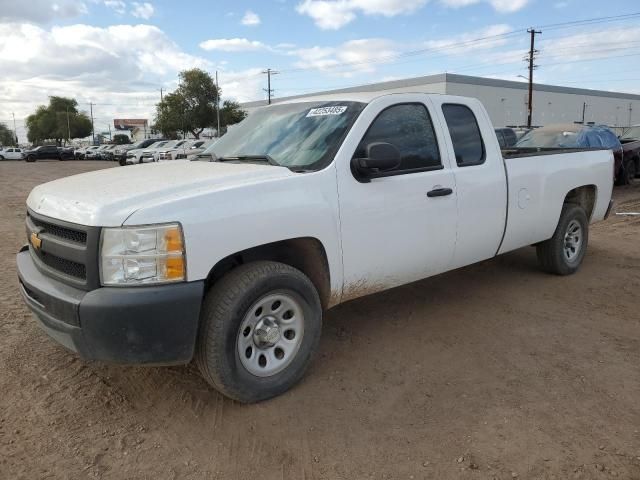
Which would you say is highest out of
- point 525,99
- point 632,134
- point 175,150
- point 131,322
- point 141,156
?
point 525,99

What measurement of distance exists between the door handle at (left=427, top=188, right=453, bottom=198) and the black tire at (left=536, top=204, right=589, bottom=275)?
215cm

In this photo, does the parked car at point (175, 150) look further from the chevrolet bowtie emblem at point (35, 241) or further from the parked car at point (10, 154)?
the chevrolet bowtie emblem at point (35, 241)

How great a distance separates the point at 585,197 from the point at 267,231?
461 cm

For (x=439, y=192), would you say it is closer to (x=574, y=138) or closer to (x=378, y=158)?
(x=378, y=158)

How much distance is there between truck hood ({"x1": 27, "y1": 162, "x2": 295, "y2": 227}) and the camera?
9.30 ft

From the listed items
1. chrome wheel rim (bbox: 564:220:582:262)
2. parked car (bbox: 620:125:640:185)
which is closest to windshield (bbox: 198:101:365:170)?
chrome wheel rim (bbox: 564:220:582:262)

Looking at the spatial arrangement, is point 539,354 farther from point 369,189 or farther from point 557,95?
point 557,95

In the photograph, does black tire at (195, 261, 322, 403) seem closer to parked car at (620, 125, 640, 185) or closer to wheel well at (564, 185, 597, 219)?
wheel well at (564, 185, 597, 219)

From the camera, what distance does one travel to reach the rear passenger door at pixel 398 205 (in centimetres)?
362

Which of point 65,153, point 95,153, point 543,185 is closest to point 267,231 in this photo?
point 543,185

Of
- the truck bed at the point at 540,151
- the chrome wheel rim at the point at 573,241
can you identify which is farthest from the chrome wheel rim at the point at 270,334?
the chrome wheel rim at the point at 573,241

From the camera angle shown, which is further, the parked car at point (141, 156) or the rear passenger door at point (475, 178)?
the parked car at point (141, 156)

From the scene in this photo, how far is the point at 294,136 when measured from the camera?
3939 millimetres

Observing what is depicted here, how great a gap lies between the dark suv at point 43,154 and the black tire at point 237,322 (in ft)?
170
